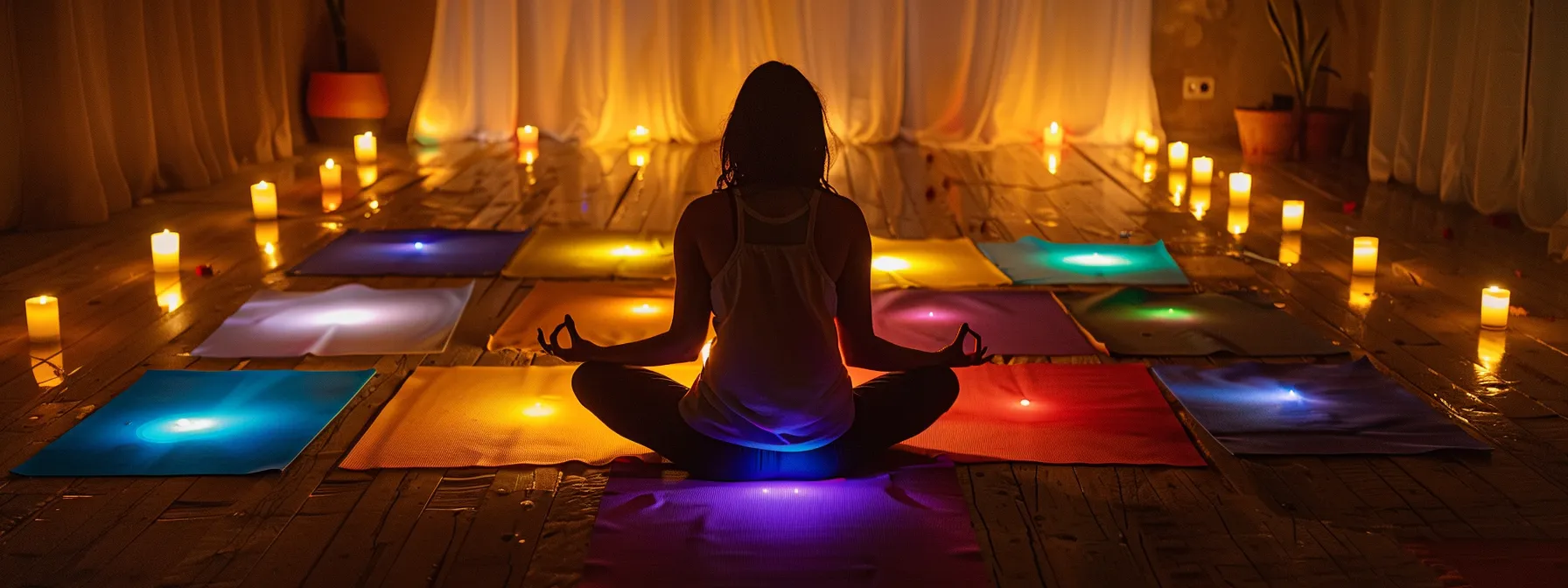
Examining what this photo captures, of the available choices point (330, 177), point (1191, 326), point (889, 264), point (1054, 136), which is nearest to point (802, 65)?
point (1054, 136)

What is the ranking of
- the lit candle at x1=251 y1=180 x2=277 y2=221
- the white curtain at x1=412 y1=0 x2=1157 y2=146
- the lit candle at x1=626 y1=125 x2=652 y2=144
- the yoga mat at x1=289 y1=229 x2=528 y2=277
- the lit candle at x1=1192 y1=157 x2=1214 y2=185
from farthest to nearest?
the white curtain at x1=412 y1=0 x2=1157 y2=146 < the lit candle at x1=626 y1=125 x2=652 y2=144 < the lit candle at x1=1192 y1=157 x2=1214 y2=185 < the lit candle at x1=251 y1=180 x2=277 y2=221 < the yoga mat at x1=289 y1=229 x2=528 y2=277

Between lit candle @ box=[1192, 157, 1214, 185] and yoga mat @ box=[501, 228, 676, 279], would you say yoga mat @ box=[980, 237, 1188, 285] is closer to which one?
yoga mat @ box=[501, 228, 676, 279]

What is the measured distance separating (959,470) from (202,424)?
1.24m

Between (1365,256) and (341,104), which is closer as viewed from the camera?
(1365,256)

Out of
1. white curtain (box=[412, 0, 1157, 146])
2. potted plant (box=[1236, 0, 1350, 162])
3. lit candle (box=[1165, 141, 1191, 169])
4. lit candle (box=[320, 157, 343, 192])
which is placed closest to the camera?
lit candle (box=[320, 157, 343, 192])

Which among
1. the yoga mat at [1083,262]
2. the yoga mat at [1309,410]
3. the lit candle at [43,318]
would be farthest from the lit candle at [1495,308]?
the lit candle at [43,318]

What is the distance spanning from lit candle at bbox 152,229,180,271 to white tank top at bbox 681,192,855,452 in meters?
2.15

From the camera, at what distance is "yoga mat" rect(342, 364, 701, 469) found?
7.33ft

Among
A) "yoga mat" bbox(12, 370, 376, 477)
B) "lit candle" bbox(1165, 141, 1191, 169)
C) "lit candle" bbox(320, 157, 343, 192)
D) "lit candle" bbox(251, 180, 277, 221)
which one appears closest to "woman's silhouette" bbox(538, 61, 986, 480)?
"yoga mat" bbox(12, 370, 376, 477)

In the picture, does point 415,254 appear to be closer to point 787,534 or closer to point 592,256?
point 592,256

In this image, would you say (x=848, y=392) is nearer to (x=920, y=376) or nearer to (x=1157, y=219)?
(x=920, y=376)

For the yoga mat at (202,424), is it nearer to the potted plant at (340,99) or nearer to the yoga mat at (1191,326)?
the yoga mat at (1191,326)

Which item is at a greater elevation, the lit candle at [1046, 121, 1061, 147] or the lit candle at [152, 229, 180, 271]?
the lit candle at [1046, 121, 1061, 147]

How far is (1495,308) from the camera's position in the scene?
3.06 m
